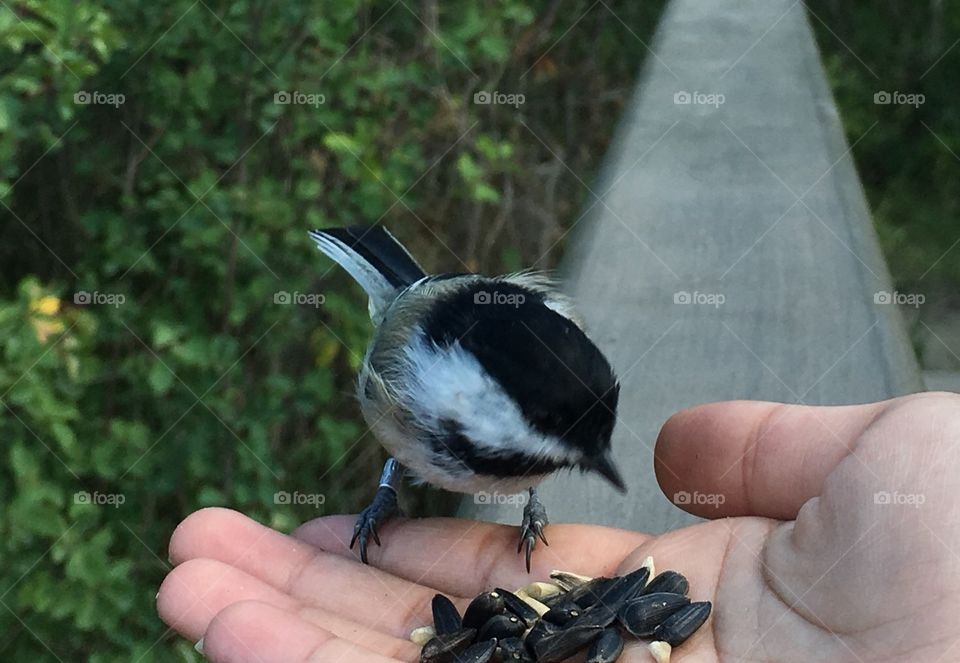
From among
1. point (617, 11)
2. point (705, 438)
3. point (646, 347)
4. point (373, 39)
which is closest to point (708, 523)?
point (705, 438)

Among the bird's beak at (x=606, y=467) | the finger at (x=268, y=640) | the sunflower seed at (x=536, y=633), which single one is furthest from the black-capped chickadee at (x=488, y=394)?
the finger at (x=268, y=640)

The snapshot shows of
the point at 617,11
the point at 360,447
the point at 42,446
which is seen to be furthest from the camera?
the point at 617,11

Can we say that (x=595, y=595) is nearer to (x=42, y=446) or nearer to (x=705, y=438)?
(x=705, y=438)

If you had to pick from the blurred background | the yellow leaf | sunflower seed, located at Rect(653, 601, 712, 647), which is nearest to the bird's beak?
sunflower seed, located at Rect(653, 601, 712, 647)

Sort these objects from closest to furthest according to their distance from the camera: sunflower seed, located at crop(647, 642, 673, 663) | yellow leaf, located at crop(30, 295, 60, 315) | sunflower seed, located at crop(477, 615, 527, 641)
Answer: sunflower seed, located at crop(647, 642, 673, 663) < sunflower seed, located at crop(477, 615, 527, 641) < yellow leaf, located at crop(30, 295, 60, 315)

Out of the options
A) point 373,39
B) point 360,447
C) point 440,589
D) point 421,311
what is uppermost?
point 373,39

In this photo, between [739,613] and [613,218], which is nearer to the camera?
[739,613]

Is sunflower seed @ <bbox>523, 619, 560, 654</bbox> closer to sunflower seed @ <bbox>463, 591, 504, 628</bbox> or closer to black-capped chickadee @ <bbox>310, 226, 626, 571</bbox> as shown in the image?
sunflower seed @ <bbox>463, 591, 504, 628</bbox>
